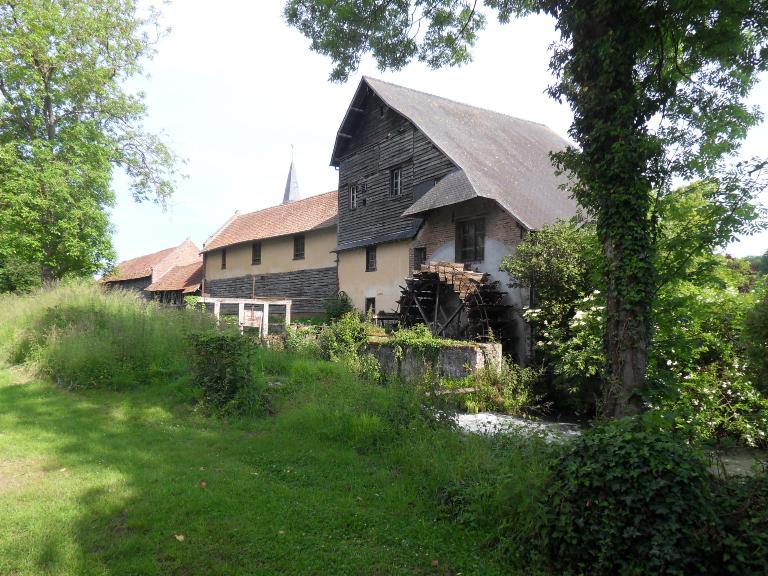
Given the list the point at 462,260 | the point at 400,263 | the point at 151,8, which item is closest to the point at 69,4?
the point at 151,8

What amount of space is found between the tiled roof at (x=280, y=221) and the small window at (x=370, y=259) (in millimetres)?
3738

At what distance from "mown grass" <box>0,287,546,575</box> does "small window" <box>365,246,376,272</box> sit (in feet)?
38.8

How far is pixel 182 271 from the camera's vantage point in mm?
38312

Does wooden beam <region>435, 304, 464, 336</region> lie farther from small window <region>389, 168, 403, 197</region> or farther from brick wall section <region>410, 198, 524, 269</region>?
small window <region>389, 168, 403, 197</region>

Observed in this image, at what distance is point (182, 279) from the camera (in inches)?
1451

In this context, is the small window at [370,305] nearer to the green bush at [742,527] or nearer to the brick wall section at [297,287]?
the brick wall section at [297,287]

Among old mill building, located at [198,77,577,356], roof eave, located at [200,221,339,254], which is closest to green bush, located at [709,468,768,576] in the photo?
old mill building, located at [198,77,577,356]

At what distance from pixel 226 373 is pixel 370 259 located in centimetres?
1294

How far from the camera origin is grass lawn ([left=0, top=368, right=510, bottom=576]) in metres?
3.50

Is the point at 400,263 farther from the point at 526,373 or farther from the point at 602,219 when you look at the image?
the point at 602,219

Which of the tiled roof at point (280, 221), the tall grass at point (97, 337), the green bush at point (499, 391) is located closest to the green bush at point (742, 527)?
the green bush at point (499, 391)

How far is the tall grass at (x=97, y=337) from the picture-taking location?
942 cm

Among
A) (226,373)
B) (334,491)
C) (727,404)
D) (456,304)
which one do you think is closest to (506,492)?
(334,491)

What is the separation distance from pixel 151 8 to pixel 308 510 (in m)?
27.2
